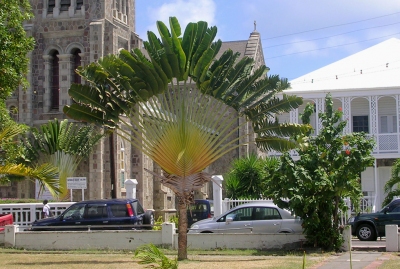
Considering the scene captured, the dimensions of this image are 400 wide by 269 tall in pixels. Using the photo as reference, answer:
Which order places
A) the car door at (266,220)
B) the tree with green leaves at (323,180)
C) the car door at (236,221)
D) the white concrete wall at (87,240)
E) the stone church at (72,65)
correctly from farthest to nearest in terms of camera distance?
1. the stone church at (72,65)
2. the car door at (236,221)
3. the car door at (266,220)
4. the white concrete wall at (87,240)
5. the tree with green leaves at (323,180)

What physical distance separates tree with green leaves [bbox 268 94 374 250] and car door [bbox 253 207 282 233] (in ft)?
5.18

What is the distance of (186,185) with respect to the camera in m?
17.2

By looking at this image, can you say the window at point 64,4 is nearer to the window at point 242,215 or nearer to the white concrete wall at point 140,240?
the white concrete wall at point 140,240

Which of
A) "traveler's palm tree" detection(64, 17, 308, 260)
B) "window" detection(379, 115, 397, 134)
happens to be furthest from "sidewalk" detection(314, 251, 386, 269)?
"window" detection(379, 115, 397, 134)

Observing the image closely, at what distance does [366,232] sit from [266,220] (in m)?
4.08

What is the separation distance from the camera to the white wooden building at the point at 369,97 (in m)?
33.4

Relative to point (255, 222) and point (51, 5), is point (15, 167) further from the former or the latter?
point (51, 5)

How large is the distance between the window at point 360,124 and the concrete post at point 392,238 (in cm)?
1774

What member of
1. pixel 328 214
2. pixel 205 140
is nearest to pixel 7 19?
pixel 205 140

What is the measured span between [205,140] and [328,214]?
14.6ft

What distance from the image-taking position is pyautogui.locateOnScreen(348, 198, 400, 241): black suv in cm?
2234

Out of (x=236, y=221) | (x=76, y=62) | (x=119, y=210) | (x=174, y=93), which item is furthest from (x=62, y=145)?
(x=174, y=93)

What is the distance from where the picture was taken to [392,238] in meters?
18.9

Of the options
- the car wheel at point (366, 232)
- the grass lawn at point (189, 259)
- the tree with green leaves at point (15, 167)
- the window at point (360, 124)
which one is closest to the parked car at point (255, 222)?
the grass lawn at point (189, 259)
